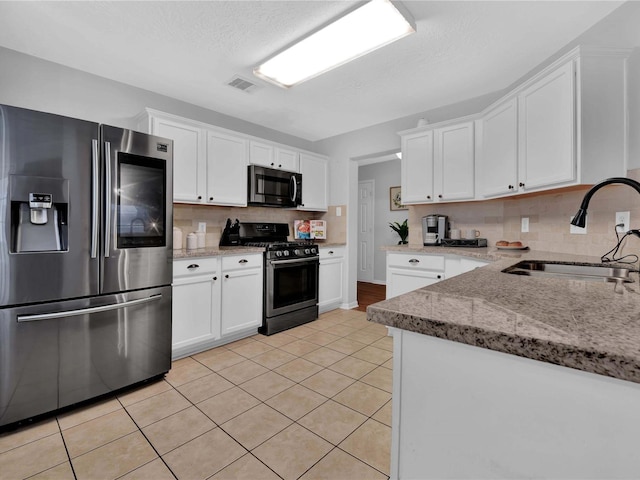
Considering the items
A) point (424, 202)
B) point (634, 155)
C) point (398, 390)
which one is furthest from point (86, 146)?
point (634, 155)

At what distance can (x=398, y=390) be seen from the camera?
657 mm

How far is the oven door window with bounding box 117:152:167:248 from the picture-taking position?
2.03m

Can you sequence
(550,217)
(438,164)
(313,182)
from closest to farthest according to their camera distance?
(550,217), (438,164), (313,182)

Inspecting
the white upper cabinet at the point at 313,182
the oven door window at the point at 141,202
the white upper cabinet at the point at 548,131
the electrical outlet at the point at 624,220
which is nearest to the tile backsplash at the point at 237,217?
the white upper cabinet at the point at 313,182

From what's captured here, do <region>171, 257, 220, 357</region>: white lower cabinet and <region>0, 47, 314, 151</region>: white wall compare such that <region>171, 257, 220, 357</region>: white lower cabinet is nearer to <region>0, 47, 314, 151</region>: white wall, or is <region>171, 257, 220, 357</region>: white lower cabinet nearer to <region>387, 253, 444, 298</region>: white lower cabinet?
<region>0, 47, 314, 151</region>: white wall

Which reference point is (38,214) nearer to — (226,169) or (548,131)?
(226,169)

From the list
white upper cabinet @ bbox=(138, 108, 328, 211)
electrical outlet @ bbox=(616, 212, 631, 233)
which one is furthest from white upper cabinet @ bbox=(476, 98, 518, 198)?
white upper cabinet @ bbox=(138, 108, 328, 211)

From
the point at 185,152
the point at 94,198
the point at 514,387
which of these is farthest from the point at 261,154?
the point at 514,387

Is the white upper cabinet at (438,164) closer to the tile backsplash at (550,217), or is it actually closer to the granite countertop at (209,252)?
the tile backsplash at (550,217)

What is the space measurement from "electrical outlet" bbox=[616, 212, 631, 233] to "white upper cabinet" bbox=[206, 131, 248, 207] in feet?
9.98

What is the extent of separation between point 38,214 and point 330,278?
9.56ft

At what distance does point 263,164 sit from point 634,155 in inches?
121

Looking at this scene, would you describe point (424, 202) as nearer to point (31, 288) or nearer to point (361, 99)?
point (361, 99)

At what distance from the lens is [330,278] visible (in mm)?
3988
